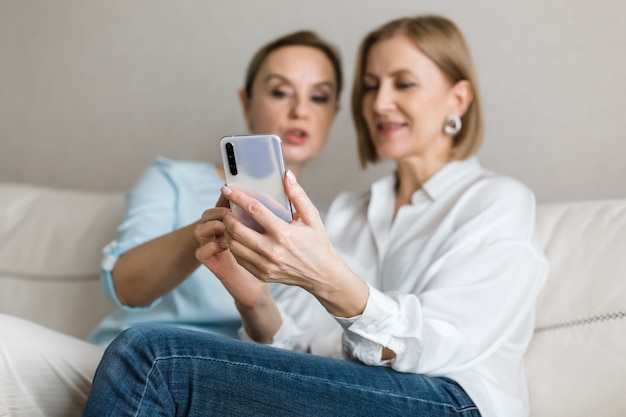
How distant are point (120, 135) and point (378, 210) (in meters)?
1.21

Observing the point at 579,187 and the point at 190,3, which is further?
the point at 190,3

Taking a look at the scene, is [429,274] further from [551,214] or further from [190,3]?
[190,3]

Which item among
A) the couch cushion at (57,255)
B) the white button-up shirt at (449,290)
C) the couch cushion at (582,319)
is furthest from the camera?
the couch cushion at (57,255)

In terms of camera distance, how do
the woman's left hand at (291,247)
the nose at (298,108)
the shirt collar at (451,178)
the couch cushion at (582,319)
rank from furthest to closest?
the nose at (298,108) < the shirt collar at (451,178) < the couch cushion at (582,319) < the woman's left hand at (291,247)

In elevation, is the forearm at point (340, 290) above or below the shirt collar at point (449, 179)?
below

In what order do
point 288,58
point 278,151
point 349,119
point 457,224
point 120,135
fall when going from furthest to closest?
point 120,135, point 349,119, point 288,58, point 457,224, point 278,151

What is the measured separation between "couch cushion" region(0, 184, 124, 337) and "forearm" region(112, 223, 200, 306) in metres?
0.46

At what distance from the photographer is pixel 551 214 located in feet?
5.04

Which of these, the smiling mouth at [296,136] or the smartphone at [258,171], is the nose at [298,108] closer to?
the smiling mouth at [296,136]

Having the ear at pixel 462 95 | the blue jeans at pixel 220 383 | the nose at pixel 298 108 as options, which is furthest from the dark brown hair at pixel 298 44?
the blue jeans at pixel 220 383

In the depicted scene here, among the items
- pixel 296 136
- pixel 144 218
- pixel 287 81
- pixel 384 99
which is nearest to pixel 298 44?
pixel 287 81

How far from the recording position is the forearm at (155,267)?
1.32m

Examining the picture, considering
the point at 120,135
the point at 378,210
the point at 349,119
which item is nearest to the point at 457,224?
the point at 378,210

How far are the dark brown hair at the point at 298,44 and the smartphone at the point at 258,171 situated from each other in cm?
80
